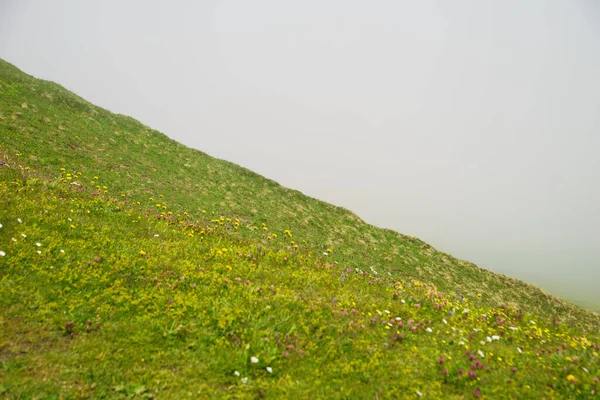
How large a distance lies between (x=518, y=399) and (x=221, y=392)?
6147 mm

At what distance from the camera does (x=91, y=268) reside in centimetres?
871

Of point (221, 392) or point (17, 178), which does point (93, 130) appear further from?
point (221, 392)

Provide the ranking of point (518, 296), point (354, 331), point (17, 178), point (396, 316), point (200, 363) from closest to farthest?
point (200, 363)
point (354, 331)
point (396, 316)
point (17, 178)
point (518, 296)

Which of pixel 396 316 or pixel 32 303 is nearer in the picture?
pixel 32 303

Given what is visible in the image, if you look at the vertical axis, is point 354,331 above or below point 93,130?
below

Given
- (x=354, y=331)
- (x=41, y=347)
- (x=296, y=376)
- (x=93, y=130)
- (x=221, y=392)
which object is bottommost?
(x=41, y=347)

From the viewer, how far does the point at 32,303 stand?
274 inches

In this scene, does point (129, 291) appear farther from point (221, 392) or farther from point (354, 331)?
point (354, 331)

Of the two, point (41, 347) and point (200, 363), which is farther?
point (200, 363)

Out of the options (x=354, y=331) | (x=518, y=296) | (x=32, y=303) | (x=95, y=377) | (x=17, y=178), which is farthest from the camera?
(x=518, y=296)

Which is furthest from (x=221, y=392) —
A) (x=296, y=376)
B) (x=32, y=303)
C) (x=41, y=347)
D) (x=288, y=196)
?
(x=288, y=196)

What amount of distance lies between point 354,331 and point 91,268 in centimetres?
755

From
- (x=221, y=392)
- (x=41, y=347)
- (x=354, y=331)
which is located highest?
(x=354, y=331)

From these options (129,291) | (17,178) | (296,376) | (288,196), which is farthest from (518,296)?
(17,178)
